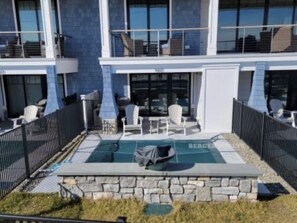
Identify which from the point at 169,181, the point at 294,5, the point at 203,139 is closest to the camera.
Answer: the point at 169,181

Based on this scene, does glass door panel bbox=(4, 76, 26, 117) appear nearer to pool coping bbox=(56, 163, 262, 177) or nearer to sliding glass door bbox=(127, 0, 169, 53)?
sliding glass door bbox=(127, 0, 169, 53)

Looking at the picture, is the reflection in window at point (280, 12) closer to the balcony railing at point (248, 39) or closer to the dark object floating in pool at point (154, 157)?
Result: the balcony railing at point (248, 39)

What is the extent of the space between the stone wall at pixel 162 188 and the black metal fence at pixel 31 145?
126 cm

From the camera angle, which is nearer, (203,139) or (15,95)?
(203,139)

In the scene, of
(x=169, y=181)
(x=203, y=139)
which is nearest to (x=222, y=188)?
(x=169, y=181)

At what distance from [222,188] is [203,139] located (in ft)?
13.4

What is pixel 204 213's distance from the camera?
15.5ft

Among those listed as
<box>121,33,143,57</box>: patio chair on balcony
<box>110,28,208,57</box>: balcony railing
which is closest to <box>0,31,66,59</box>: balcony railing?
<box>110,28,208,57</box>: balcony railing

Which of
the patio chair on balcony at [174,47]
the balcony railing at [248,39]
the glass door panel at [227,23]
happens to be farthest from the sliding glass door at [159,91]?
the balcony railing at [248,39]

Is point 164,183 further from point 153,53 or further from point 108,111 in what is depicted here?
point 153,53

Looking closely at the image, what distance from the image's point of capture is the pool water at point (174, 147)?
7.25 meters

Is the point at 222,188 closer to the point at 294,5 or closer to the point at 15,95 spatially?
the point at 294,5

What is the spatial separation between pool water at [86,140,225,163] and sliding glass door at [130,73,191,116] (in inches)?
135

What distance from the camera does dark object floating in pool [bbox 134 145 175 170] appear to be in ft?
16.0
